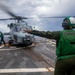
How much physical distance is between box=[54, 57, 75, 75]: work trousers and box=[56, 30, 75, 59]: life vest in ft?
0.23

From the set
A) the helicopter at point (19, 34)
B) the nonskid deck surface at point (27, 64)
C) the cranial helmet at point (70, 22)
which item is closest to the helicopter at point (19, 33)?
the helicopter at point (19, 34)

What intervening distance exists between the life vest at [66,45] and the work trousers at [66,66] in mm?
70

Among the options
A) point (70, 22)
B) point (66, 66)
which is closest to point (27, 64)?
point (70, 22)

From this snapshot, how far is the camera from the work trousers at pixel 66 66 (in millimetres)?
4328

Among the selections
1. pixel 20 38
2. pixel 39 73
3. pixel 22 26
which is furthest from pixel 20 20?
pixel 39 73

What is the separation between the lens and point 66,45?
4.38m

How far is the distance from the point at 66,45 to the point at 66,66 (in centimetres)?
36

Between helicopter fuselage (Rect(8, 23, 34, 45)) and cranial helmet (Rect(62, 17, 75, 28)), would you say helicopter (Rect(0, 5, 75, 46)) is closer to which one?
helicopter fuselage (Rect(8, 23, 34, 45))

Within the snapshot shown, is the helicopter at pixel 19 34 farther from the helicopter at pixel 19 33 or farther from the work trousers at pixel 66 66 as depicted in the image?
the work trousers at pixel 66 66

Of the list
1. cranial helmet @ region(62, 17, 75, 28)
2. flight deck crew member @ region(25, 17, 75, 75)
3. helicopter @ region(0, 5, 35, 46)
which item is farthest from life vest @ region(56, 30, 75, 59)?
helicopter @ region(0, 5, 35, 46)

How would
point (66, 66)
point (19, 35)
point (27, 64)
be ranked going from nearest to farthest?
point (66, 66)
point (27, 64)
point (19, 35)

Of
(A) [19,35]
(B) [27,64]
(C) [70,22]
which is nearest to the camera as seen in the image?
(C) [70,22]

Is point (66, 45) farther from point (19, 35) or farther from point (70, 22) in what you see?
point (19, 35)

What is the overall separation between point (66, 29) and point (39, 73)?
5.34 metres
